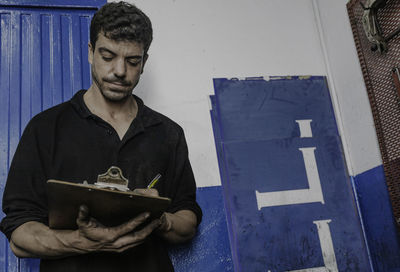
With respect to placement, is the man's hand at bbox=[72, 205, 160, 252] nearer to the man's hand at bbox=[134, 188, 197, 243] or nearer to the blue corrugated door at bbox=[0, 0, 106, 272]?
the man's hand at bbox=[134, 188, 197, 243]

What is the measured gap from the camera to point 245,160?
2.02 meters

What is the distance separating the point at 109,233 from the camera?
1.12 meters

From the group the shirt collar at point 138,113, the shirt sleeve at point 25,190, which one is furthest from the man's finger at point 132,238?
the shirt collar at point 138,113

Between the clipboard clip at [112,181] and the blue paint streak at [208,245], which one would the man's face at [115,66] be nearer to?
the clipboard clip at [112,181]

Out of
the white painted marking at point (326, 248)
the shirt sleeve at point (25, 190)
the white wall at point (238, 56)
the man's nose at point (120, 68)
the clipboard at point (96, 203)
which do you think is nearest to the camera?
the clipboard at point (96, 203)

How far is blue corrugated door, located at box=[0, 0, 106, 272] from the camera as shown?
1.85 metres

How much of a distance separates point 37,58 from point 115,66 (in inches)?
27.0

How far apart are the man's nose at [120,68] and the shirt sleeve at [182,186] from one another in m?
0.38

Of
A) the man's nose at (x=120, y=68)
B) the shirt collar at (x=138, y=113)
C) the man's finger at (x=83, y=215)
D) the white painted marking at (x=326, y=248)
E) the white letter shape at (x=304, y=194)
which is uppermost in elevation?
the man's nose at (x=120, y=68)

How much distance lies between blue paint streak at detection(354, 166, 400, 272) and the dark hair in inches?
50.1

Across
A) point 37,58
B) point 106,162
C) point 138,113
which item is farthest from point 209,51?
point 106,162

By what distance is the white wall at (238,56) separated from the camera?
2021 millimetres

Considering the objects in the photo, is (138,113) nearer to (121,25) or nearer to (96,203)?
(121,25)

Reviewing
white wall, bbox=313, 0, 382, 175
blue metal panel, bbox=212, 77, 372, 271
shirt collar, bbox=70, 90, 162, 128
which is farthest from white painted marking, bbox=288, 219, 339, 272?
shirt collar, bbox=70, 90, 162, 128
